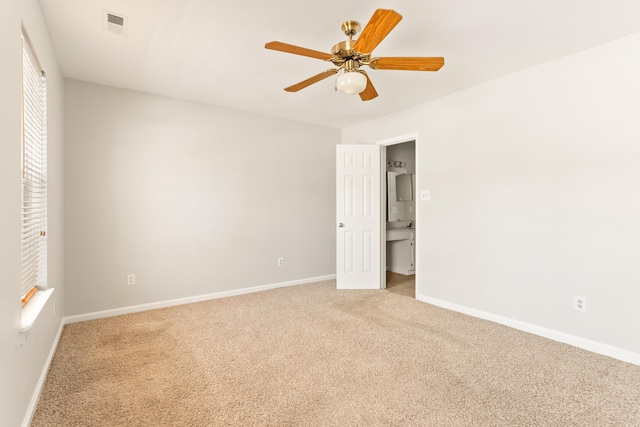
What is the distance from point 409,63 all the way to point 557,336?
261cm

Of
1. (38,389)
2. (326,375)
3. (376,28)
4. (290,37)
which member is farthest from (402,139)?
(38,389)

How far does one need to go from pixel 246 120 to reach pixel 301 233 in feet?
5.88

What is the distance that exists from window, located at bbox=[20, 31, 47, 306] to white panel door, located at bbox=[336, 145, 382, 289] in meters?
3.19

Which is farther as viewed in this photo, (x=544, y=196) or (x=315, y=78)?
(x=544, y=196)

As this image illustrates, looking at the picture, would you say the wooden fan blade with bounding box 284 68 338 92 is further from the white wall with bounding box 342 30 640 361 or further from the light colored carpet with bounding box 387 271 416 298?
the light colored carpet with bounding box 387 271 416 298

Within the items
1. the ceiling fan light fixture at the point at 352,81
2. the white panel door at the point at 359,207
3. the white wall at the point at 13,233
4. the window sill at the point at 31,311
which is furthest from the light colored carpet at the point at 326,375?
the ceiling fan light fixture at the point at 352,81

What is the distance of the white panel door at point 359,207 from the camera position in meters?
4.50

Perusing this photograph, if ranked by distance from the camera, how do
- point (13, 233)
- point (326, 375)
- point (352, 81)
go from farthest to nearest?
1. point (326, 375)
2. point (352, 81)
3. point (13, 233)

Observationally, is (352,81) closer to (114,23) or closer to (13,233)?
(114,23)

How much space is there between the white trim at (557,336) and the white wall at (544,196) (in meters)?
0.04

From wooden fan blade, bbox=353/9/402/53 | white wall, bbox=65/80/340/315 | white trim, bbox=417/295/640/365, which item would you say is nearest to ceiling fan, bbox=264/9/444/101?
wooden fan blade, bbox=353/9/402/53

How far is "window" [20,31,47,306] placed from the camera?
185 centimetres

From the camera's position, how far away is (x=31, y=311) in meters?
1.81

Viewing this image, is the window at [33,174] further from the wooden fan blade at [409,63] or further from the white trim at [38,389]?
the wooden fan blade at [409,63]
